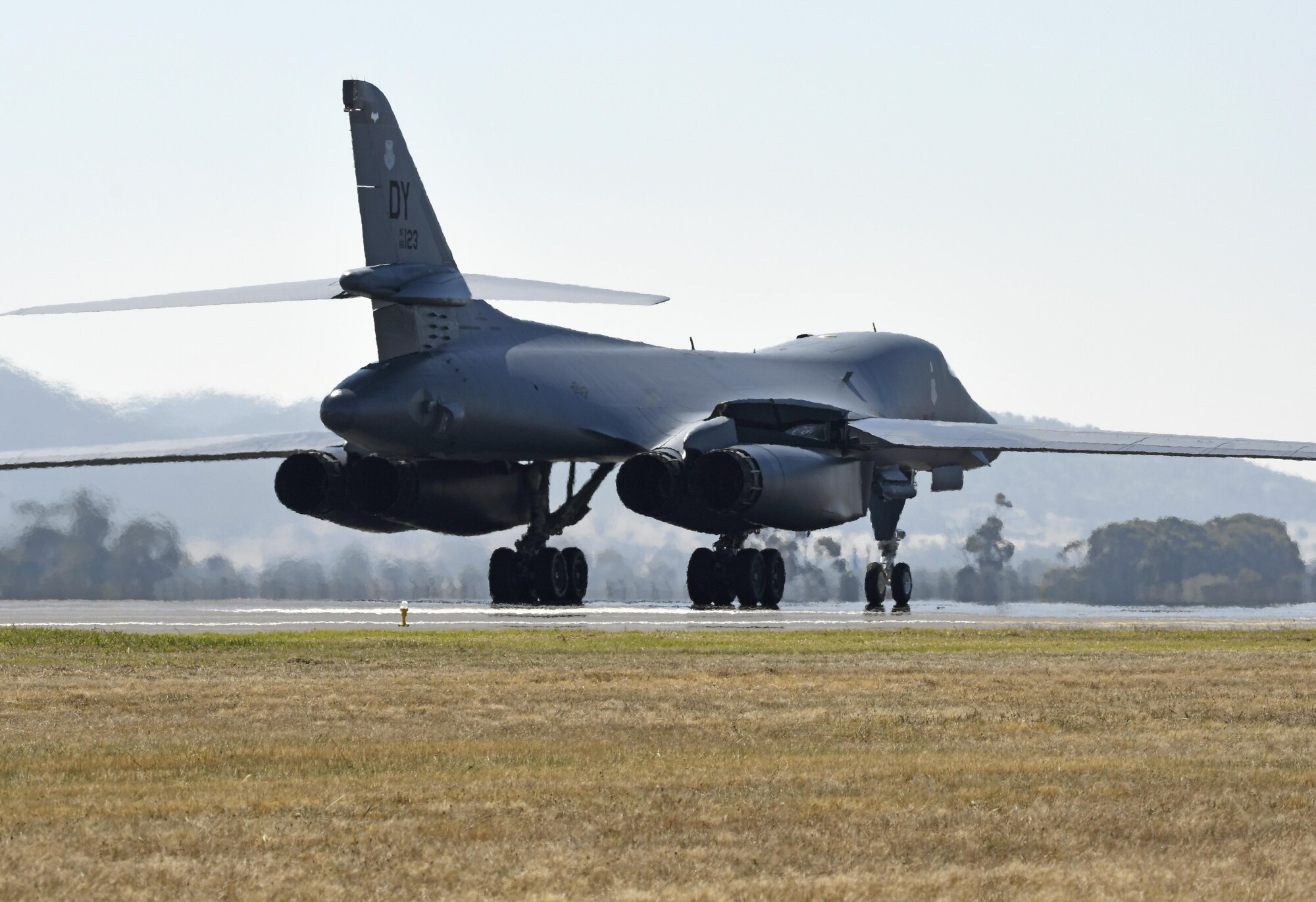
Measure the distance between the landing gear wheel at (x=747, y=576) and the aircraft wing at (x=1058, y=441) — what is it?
2820mm

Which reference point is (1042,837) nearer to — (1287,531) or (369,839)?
(369,839)

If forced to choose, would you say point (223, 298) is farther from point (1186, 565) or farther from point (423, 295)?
point (1186, 565)

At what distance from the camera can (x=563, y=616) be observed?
1161 inches

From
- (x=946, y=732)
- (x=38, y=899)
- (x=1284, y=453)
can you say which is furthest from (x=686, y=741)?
(x=1284, y=453)

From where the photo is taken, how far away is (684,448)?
33.6 metres

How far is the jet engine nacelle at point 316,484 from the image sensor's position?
34.7 m

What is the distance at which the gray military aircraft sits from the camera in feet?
99.8

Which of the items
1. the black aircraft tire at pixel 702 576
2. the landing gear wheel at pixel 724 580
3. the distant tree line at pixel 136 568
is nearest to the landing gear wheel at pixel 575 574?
the black aircraft tire at pixel 702 576

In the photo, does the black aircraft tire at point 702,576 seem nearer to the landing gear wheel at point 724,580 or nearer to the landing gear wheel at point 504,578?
the landing gear wheel at point 724,580

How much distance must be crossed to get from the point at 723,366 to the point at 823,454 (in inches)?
218

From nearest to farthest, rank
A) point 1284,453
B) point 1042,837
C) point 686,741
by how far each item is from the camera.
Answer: point 1042,837
point 686,741
point 1284,453

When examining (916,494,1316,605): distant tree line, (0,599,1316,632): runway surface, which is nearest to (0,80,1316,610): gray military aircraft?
(0,599,1316,632): runway surface

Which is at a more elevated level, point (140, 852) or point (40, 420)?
point (40, 420)

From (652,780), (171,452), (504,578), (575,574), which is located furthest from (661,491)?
(652,780)
